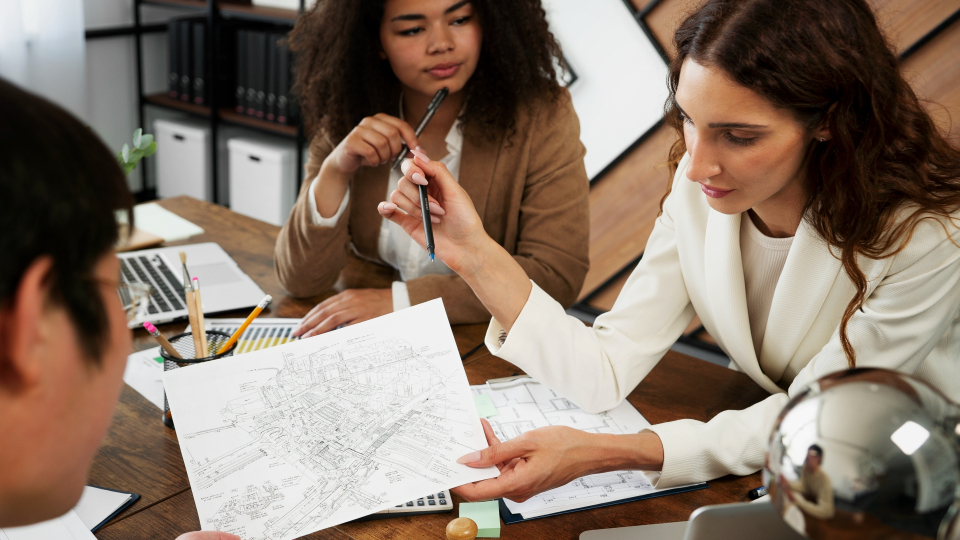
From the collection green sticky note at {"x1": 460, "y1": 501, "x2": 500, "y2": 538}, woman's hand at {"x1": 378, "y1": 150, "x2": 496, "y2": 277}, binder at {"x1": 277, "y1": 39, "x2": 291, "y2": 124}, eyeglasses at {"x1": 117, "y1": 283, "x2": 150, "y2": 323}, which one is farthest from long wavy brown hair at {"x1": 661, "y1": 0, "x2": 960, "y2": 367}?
binder at {"x1": 277, "y1": 39, "x2": 291, "y2": 124}

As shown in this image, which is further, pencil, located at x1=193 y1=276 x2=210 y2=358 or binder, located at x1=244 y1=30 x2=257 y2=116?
binder, located at x1=244 y1=30 x2=257 y2=116

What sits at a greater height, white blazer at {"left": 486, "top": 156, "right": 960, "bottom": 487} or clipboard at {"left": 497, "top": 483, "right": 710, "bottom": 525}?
white blazer at {"left": 486, "top": 156, "right": 960, "bottom": 487}

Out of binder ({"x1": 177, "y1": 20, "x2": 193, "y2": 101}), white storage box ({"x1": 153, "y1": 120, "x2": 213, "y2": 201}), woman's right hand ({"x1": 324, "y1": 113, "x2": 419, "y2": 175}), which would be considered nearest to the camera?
woman's right hand ({"x1": 324, "y1": 113, "x2": 419, "y2": 175})

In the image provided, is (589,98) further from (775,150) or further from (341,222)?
(775,150)

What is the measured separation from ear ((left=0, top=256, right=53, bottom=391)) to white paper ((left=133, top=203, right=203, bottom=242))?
1231 millimetres

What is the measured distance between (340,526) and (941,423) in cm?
60

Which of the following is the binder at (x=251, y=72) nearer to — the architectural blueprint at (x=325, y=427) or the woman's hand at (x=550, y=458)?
the architectural blueprint at (x=325, y=427)

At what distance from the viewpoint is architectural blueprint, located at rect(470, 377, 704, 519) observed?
0.86m

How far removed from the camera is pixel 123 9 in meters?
3.63

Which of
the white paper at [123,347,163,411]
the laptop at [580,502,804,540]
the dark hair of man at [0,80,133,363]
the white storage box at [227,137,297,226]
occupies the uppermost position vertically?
the dark hair of man at [0,80,133,363]

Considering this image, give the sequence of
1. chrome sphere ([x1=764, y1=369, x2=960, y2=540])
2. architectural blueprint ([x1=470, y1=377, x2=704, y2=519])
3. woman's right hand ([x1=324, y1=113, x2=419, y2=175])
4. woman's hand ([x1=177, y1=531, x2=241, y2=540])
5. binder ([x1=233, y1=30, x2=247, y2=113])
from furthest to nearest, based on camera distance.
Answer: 1. binder ([x1=233, y1=30, x2=247, y2=113])
2. woman's right hand ([x1=324, y1=113, x2=419, y2=175])
3. architectural blueprint ([x1=470, y1=377, x2=704, y2=519])
4. woman's hand ([x1=177, y1=531, x2=241, y2=540])
5. chrome sphere ([x1=764, y1=369, x2=960, y2=540])

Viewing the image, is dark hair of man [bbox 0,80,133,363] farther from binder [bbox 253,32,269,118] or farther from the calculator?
binder [bbox 253,32,269,118]

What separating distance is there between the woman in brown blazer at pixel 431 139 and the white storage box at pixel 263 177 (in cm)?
167

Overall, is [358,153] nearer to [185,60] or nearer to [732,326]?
[732,326]
